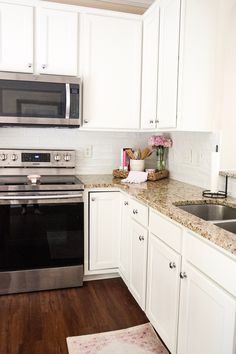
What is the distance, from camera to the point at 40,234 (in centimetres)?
263

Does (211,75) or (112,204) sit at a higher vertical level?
(211,75)

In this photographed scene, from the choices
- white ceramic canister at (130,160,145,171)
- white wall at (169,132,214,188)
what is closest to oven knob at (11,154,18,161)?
white ceramic canister at (130,160,145,171)

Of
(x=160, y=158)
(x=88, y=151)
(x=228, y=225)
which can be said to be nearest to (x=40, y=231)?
(x=88, y=151)

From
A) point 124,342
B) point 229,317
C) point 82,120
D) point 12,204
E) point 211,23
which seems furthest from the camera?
point 82,120

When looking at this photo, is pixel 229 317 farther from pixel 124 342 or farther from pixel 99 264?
pixel 99 264

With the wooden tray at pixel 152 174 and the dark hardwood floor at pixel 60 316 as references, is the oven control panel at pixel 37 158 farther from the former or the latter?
the dark hardwood floor at pixel 60 316

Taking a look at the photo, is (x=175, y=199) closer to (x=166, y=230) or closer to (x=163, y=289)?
(x=166, y=230)

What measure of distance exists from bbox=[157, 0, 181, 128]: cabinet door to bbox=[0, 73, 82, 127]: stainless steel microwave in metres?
0.71

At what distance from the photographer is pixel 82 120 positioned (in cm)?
293

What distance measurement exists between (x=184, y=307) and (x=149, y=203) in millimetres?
660

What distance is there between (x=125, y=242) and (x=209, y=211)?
837 millimetres

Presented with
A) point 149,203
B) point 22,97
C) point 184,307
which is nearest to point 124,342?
point 184,307

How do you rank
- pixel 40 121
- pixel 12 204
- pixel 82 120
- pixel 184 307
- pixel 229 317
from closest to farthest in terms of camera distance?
pixel 229 317
pixel 184 307
pixel 12 204
pixel 40 121
pixel 82 120

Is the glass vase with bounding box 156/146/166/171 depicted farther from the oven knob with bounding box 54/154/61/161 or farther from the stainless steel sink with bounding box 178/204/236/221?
the stainless steel sink with bounding box 178/204/236/221
